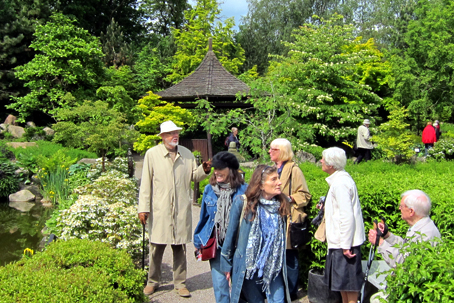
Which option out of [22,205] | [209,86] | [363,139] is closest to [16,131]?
[22,205]

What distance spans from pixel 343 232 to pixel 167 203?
75.1 inches

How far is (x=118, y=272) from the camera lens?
364 centimetres

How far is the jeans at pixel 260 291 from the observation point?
3232 mm

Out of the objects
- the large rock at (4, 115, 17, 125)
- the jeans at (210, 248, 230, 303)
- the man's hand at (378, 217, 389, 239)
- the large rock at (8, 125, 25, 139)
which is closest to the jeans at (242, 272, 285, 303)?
the jeans at (210, 248, 230, 303)

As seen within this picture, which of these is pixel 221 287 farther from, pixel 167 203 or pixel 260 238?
pixel 167 203

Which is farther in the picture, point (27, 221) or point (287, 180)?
point (27, 221)

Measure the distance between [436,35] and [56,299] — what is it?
24.3 m

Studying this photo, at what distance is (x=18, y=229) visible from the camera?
29.5ft

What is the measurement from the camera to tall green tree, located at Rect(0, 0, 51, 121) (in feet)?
68.3

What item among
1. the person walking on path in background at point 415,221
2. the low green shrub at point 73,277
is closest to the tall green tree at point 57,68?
the low green shrub at point 73,277

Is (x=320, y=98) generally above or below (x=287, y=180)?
above

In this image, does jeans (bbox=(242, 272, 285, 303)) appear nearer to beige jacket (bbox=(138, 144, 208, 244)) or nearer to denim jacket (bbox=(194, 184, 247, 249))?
denim jacket (bbox=(194, 184, 247, 249))

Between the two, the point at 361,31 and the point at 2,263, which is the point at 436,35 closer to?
the point at 361,31

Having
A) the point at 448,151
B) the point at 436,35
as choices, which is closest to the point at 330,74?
the point at 448,151
